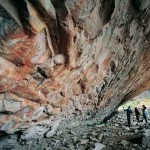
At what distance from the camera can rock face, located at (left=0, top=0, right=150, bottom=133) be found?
4.18 m

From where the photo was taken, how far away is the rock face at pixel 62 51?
418 centimetres

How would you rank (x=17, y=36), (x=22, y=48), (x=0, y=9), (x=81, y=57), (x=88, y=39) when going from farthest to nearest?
(x=81, y=57) → (x=88, y=39) → (x=22, y=48) → (x=17, y=36) → (x=0, y=9)

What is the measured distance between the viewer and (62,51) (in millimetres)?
5164

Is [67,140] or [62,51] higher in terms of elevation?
[62,51]

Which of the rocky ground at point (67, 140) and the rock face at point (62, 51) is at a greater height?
the rock face at point (62, 51)

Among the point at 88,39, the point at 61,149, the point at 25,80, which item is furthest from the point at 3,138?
the point at 88,39

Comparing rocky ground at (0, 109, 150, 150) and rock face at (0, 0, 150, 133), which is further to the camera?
rocky ground at (0, 109, 150, 150)

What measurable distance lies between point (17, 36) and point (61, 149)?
4.69m

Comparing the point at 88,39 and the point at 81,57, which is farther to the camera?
the point at 81,57

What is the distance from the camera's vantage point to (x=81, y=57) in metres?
5.71

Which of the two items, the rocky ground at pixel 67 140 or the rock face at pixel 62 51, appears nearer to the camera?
the rock face at pixel 62 51

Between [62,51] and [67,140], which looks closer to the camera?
[62,51]

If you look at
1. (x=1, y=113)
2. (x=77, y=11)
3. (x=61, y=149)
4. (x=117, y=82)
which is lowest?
(x=61, y=149)

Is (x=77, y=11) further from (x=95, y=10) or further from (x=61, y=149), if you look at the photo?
(x=61, y=149)
